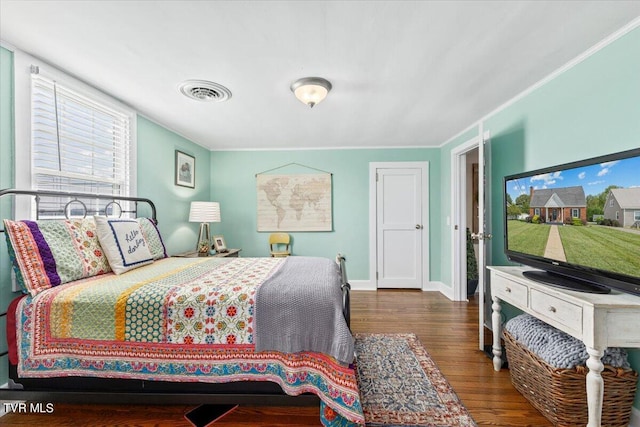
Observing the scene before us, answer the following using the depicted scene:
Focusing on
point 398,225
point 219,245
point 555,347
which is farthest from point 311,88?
point 398,225

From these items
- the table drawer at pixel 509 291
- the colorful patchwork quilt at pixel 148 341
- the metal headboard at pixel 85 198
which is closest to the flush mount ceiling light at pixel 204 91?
the metal headboard at pixel 85 198

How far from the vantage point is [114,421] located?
5.07 feet

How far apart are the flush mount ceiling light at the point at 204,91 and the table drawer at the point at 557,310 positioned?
2786 mm

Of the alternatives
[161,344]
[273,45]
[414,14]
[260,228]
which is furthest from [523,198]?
[260,228]

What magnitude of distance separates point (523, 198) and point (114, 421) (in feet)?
10.4

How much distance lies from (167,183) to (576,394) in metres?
4.03

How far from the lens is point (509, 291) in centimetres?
191

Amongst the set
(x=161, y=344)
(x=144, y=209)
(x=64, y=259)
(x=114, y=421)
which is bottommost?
(x=114, y=421)

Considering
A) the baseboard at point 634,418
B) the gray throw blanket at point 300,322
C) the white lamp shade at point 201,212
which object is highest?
the white lamp shade at point 201,212

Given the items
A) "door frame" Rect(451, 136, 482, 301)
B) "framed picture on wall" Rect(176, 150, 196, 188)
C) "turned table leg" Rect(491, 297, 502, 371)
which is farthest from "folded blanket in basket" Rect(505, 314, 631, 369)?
"framed picture on wall" Rect(176, 150, 196, 188)

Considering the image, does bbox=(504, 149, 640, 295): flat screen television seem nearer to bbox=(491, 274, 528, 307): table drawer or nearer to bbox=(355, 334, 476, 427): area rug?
bbox=(491, 274, 528, 307): table drawer

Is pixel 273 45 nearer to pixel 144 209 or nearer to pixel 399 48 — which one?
pixel 399 48

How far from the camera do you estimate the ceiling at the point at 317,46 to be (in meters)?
1.35

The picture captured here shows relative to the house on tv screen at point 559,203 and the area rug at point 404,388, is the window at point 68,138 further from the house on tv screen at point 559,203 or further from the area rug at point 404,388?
the house on tv screen at point 559,203
